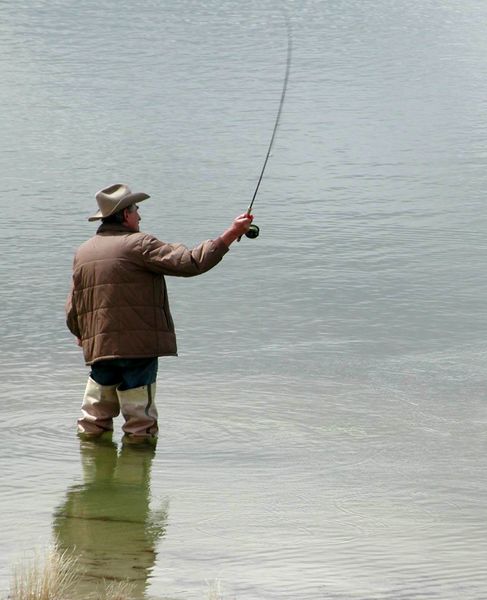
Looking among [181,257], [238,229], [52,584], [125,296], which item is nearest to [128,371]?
[125,296]

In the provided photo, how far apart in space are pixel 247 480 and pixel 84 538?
1127 millimetres

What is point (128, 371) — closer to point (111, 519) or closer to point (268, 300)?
point (111, 519)

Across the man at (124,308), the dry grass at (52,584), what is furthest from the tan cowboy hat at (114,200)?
the dry grass at (52,584)

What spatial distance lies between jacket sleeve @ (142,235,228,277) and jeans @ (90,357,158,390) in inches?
18.7

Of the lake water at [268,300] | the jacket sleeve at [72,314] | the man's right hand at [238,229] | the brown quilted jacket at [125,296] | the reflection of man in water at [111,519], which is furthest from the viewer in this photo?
the jacket sleeve at [72,314]

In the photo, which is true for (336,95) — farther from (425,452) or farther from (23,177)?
(425,452)

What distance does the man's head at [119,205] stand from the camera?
6.94m

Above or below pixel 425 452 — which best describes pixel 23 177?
below

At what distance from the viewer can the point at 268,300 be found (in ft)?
33.4

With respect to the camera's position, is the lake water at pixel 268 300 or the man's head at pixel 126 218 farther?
the man's head at pixel 126 218

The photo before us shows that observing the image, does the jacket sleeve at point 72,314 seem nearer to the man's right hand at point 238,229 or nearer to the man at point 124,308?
the man at point 124,308

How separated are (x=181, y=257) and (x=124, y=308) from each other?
1.43 ft

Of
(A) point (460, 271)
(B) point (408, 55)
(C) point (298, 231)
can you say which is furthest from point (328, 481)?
(B) point (408, 55)

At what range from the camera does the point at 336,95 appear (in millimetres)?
17141
